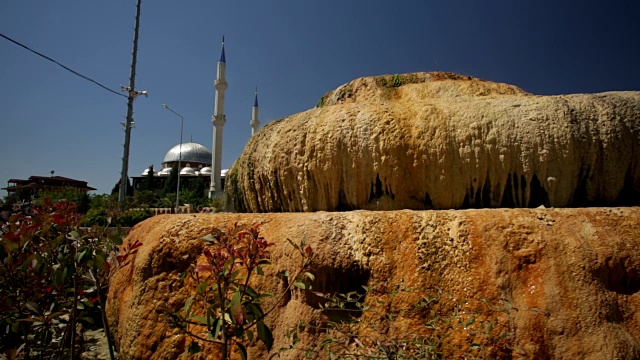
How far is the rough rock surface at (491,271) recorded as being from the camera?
9.95 feet

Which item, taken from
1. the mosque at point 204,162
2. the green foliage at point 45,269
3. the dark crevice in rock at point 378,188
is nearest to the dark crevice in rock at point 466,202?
the dark crevice in rock at point 378,188

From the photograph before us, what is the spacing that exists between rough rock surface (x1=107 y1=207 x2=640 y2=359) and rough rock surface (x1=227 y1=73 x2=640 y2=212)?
1.22 metres

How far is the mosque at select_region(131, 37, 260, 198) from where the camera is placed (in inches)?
1342

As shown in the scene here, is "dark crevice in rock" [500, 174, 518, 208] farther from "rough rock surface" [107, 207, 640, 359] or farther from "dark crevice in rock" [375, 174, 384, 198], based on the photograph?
"dark crevice in rock" [375, 174, 384, 198]

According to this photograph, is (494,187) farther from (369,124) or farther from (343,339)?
(343,339)

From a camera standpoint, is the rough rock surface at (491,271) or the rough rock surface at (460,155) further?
the rough rock surface at (460,155)

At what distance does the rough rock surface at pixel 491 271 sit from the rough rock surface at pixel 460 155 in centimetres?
122

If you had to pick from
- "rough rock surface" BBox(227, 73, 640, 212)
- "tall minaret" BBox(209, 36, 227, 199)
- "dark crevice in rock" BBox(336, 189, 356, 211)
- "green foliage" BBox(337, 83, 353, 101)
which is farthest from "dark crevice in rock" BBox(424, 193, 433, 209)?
"tall minaret" BBox(209, 36, 227, 199)

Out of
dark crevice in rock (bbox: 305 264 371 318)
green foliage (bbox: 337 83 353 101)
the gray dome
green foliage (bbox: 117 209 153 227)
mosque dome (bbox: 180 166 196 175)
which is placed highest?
the gray dome

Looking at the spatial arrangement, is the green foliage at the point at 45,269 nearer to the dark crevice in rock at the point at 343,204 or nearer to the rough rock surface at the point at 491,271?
the rough rock surface at the point at 491,271

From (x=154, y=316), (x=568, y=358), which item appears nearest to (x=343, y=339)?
(x=568, y=358)

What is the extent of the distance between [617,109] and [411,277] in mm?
3488

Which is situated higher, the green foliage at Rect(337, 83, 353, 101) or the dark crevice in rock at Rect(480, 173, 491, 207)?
the green foliage at Rect(337, 83, 353, 101)

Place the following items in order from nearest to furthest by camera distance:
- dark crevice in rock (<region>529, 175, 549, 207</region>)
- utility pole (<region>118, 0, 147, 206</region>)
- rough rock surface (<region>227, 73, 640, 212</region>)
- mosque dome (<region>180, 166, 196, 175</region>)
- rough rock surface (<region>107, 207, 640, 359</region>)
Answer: rough rock surface (<region>107, 207, 640, 359</region>) < rough rock surface (<region>227, 73, 640, 212</region>) < dark crevice in rock (<region>529, 175, 549, 207</region>) < utility pole (<region>118, 0, 147, 206</region>) < mosque dome (<region>180, 166, 196, 175</region>)
